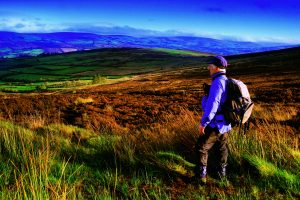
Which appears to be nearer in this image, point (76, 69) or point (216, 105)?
point (216, 105)

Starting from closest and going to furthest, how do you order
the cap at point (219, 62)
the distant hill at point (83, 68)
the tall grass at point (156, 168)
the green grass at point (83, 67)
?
the tall grass at point (156, 168) → the cap at point (219, 62) → the distant hill at point (83, 68) → the green grass at point (83, 67)

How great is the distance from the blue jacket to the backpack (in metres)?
0.10

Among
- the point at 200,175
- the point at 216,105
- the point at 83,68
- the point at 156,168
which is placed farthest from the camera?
the point at 83,68

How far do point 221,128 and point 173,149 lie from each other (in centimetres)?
170

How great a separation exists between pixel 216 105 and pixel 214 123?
0.37 m

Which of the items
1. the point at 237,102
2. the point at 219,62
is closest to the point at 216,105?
the point at 237,102

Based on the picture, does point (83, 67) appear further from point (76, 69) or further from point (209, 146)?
point (209, 146)

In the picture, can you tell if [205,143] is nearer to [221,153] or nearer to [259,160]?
[221,153]

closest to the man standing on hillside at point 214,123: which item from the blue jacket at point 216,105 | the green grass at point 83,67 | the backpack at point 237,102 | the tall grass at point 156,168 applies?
the blue jacket at point 216,105

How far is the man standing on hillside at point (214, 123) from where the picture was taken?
580 centimetres

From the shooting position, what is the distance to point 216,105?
5.78m

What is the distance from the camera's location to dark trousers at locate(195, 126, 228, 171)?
6051 millimetres

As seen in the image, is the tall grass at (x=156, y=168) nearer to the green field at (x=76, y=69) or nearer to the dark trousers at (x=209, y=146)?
the dark trousers at (x=209, y=146)

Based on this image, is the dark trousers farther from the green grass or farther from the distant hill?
the green grass
